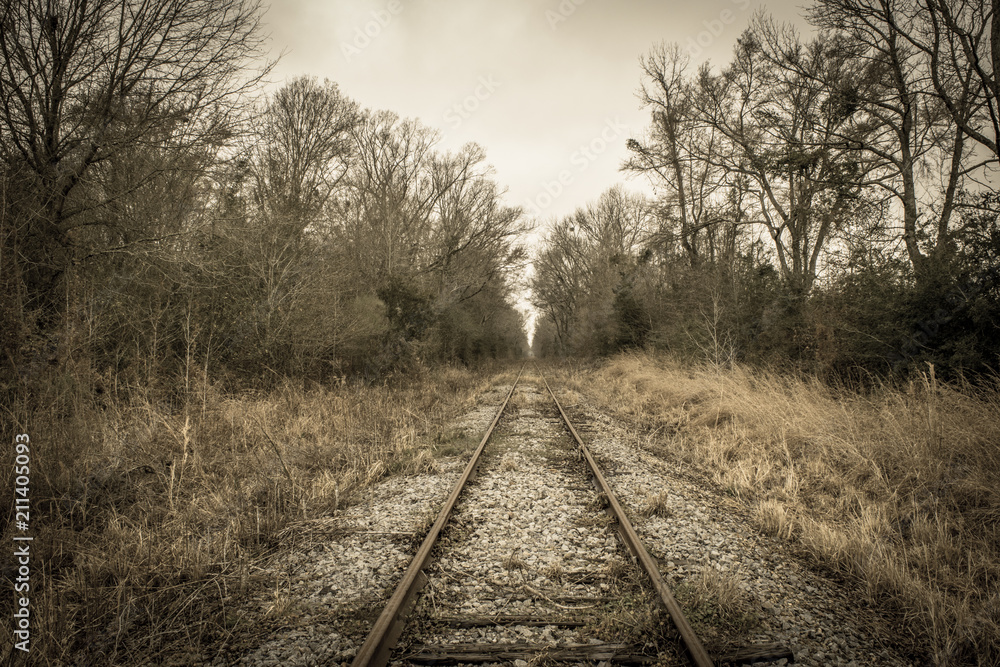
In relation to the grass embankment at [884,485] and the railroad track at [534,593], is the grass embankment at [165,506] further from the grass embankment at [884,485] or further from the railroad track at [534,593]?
the grass embankment at [884,485]

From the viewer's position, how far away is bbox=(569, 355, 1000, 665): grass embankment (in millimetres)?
2660

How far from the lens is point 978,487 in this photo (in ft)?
12.1

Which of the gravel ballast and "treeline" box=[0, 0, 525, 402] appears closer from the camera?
the gravel ballast

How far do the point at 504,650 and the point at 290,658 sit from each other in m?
1.15

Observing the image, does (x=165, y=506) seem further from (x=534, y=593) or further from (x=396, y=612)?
(x=534, y=593)

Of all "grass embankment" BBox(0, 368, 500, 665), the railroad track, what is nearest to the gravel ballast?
the railroad track

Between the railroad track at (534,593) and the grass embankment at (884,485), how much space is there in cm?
118

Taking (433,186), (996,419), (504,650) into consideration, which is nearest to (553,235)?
(433,186)

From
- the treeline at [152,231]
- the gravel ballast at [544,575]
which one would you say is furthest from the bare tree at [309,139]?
the gravel ballast at [544,575]

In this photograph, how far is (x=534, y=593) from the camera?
2.86 m

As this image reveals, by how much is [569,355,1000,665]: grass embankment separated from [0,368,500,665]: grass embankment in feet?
13.4

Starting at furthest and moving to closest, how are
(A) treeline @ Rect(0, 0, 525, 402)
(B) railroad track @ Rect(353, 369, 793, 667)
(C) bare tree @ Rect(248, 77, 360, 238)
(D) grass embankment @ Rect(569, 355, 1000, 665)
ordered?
(C) bare tree @ Rect(248, 77, 360, 238) < (A) treeline @ Rect(0, 0, 525, 402) < (D) grass embankment @ Rect(569, 355, 1000, 665) < (B) railroad track @ Rect(353, 369, 793, 667)

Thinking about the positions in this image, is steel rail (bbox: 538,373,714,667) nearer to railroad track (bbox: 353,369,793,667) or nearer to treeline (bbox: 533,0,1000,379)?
railroad track (bbox: 353,369,793,667)

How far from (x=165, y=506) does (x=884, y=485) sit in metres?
7.14
